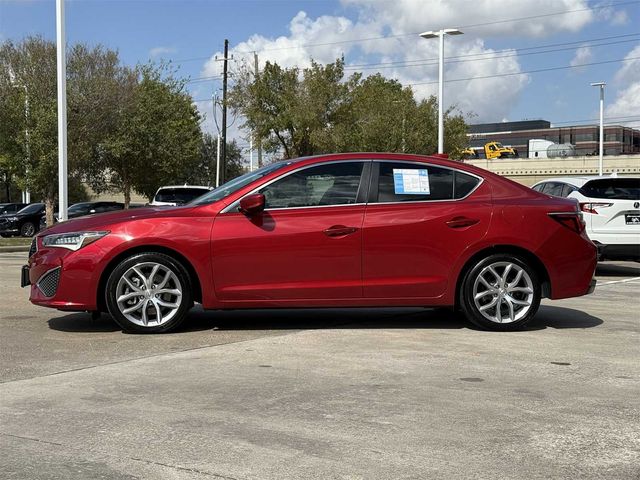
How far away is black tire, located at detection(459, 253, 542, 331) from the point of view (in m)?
7.07

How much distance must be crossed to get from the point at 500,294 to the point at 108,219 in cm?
367

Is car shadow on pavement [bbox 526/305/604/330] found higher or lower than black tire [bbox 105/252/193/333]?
lower

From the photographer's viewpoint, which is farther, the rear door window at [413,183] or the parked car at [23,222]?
the parked car at [23,222]

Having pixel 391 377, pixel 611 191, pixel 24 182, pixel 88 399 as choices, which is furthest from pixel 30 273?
pixel 24 182

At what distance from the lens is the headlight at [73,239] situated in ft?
22.0

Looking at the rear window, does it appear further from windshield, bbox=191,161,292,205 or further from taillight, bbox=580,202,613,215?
windshield, bbox=191,161,292,205

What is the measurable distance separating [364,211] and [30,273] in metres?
3.14

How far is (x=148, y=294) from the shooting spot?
680 cm

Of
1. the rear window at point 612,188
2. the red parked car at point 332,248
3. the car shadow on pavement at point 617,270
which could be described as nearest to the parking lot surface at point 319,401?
the red parked car at point 332,248

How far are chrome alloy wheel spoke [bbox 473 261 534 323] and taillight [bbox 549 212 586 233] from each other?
0.60m

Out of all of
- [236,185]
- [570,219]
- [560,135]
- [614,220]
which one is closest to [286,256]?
[236,185]

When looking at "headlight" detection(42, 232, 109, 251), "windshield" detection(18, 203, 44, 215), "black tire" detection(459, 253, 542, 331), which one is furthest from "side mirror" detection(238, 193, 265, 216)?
"windshield" detection(18, 203, 44, 215)

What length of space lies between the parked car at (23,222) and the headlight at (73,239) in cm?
2528

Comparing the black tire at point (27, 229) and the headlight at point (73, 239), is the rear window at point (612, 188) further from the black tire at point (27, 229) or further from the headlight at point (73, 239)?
the black tire at point (27, 229)
